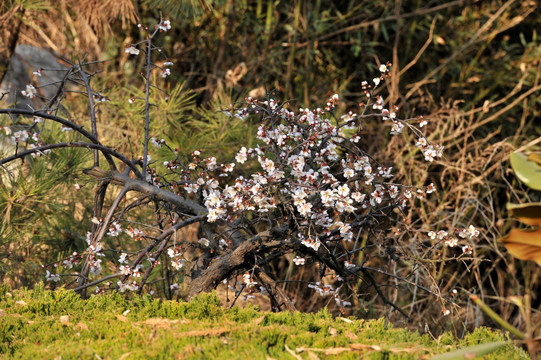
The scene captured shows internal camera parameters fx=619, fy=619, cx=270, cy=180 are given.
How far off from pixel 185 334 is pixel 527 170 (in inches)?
45.4

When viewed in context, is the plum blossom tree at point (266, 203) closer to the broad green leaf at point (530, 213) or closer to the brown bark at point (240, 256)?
the brown bark at point (240, 256)

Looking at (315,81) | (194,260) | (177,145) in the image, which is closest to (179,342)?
(194,260)

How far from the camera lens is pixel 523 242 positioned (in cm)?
185

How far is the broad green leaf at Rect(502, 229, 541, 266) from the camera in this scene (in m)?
1.85

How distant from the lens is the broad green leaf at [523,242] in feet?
6.06

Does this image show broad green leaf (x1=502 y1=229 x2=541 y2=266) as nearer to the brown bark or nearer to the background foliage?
the brown bark

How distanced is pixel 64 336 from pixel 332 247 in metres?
1.17

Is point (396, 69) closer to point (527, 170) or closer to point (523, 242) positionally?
point (527, 170)

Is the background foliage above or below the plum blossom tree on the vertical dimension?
above

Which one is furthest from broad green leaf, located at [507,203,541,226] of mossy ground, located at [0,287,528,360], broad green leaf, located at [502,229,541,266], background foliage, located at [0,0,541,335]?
background foliage, located at [0,0,541,335]

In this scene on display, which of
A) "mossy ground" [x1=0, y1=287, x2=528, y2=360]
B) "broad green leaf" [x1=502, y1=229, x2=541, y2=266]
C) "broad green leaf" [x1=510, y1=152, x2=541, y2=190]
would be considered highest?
"broad green leaf" [x1=510, y1=152, x2=541, y2=190]

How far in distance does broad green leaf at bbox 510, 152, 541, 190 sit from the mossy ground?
20.6 inches

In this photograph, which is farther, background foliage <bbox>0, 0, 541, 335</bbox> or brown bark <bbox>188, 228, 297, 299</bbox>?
background foliage <bbox>0, 0, 541, 335</bbox>

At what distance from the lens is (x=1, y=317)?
2084 mm
